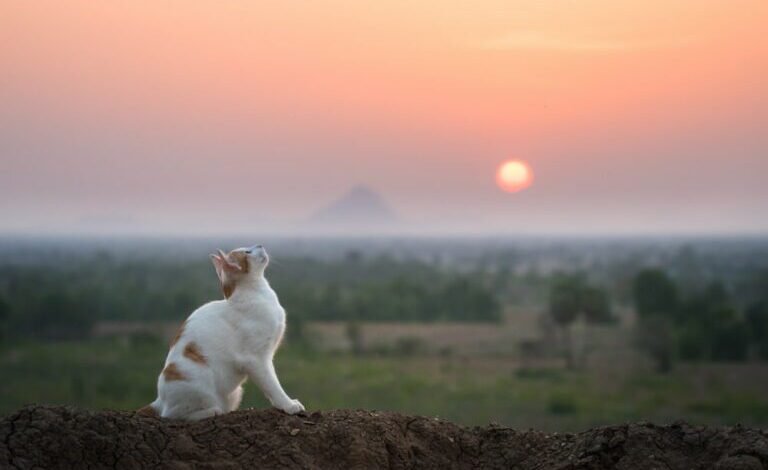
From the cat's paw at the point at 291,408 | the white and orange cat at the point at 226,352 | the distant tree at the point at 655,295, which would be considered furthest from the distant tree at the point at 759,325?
the white and orange cat at the point at 226,352

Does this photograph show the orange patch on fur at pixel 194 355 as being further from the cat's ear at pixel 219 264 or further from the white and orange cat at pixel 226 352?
the cat's ear at pixel 219 264

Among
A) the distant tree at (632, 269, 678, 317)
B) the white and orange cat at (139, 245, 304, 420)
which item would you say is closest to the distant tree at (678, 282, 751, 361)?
the distant tree at (632, 269, 678, 317)

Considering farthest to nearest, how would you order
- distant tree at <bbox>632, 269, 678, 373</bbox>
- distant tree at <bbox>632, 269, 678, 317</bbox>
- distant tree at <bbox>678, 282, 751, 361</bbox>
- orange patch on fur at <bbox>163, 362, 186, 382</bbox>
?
1. distant tree at <bbox>632, 269, 678, 317</bbox>
2. distant tree at <bbox>632, 269, 678, 373</bbox>
3. distant tree at <bbox>678, 282, 751, 361</bbox>
4. orange patch on fur at <bbox>163, 362, 186, 382</bbox>

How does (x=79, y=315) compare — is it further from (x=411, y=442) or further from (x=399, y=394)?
(x=411, y=442)

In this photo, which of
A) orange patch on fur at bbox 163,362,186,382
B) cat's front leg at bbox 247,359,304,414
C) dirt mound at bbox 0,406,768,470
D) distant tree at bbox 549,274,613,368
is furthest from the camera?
distant tree at bbox 549,274,613,368

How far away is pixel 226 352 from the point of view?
7938 mm

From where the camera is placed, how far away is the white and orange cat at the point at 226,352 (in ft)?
25.9

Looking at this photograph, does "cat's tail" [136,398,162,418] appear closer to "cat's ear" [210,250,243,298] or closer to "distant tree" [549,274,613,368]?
"cat's ear" [210,250,243,298]

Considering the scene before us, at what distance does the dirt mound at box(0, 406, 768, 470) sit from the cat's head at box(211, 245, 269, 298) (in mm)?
1201

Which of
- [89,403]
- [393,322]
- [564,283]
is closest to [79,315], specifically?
[89,403]

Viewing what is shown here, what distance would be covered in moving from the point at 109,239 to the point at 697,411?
66.5m

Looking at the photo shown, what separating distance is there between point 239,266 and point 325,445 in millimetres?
1860

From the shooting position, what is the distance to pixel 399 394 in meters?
44.1

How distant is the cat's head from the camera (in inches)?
326
